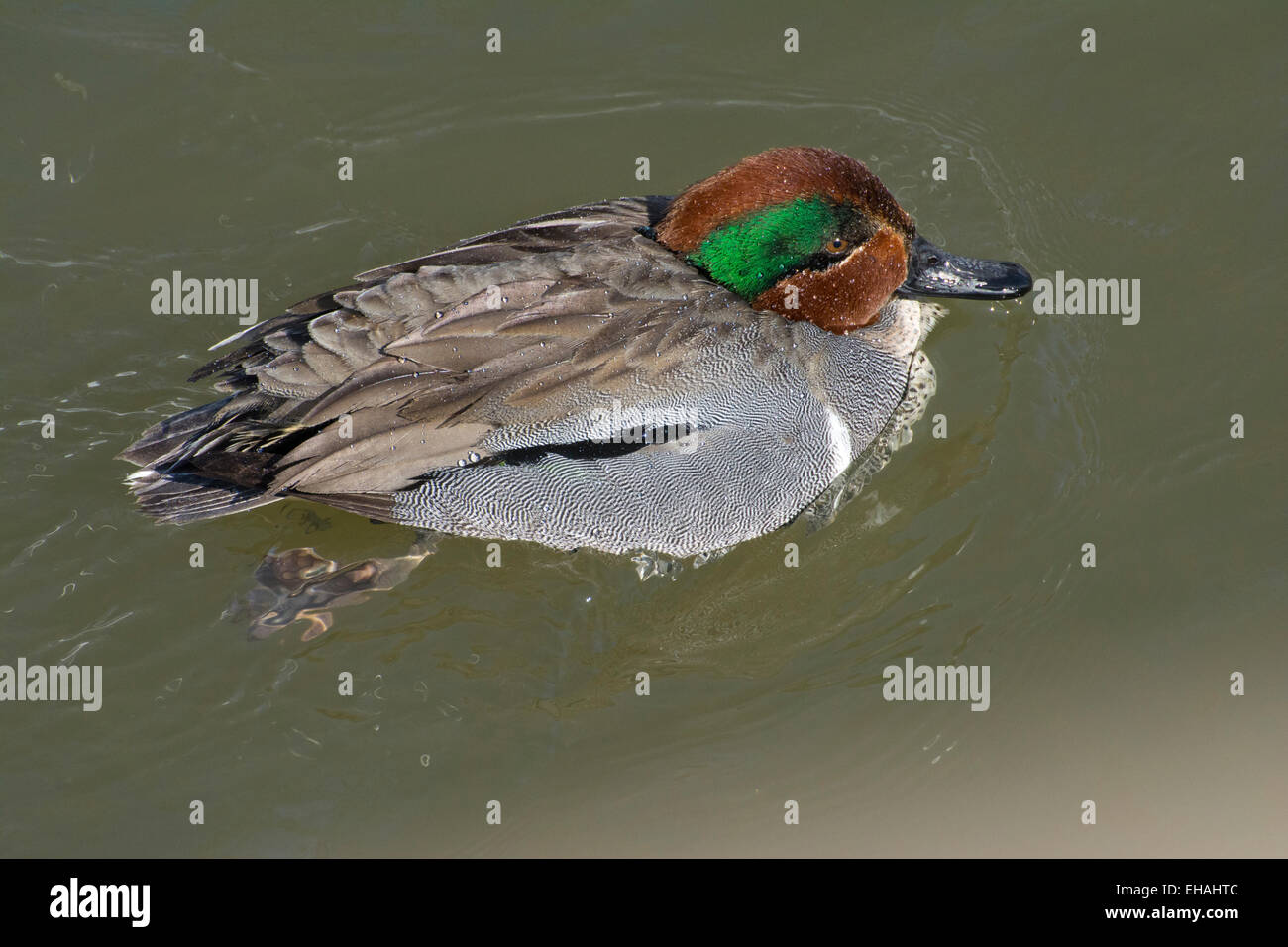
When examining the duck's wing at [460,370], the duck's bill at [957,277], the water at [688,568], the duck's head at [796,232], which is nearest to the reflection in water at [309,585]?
the water at [688,568]

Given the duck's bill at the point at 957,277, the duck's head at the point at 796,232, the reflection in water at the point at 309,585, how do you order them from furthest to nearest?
the duck's bill at the point at 957,277
the reflection in water at the point at 309,585
the duck's head at the point at 796,232

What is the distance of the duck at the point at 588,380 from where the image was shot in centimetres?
500

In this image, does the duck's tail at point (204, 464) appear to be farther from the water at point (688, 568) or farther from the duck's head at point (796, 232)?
the duck's head at point (796, 232)

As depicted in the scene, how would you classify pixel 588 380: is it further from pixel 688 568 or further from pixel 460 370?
pixel 688 568

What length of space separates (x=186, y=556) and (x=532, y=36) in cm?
370

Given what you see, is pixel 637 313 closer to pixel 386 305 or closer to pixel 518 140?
pixel 386 305

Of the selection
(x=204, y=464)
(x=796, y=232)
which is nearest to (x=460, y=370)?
(x=204, y=464)

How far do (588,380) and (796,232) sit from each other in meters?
1.10

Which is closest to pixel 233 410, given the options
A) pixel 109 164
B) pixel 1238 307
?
pixel 109 164

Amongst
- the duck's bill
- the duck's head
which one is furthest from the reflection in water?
the duck's bill

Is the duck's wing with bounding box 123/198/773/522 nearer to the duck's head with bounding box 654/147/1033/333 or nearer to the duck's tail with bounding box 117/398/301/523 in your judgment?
the duck's tail with bounding box 117/398/301/523

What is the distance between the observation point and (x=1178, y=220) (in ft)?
21.9

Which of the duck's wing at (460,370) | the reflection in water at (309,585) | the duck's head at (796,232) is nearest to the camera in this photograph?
the duck's wing at (460,370)

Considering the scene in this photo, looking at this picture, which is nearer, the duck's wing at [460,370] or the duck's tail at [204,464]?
the duck's wing at [460,370]
